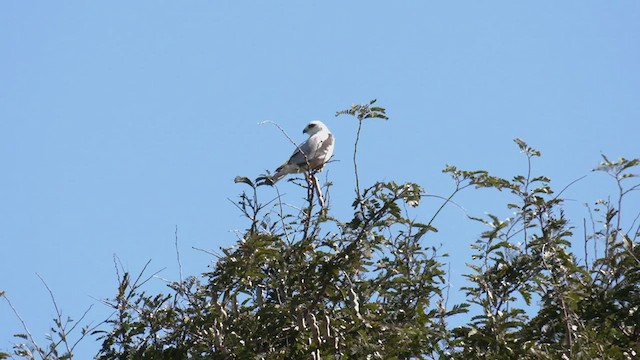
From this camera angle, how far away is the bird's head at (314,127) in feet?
44.0

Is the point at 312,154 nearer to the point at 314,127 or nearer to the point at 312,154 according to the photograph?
the point at 312,154

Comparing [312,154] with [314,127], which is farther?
[314,127]

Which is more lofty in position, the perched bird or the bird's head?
the bird's head

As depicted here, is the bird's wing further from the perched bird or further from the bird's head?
the bird's head

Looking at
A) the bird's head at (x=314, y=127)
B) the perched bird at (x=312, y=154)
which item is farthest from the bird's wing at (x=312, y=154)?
the bird's head at (x=314, y=127)

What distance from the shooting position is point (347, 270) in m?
7.54

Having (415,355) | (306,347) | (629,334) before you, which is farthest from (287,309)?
(629,334)

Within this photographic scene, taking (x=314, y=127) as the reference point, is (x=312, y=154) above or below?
below

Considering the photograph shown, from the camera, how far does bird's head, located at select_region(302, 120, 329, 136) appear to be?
13419mm

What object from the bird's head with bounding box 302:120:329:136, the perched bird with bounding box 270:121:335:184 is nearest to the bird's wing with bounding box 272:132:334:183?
the perched bird with bounding box 270:121:335:184

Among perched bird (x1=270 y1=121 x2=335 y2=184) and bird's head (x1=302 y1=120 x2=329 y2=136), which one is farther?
bird's head (x1=302 y1=120 x2=329 y2=136)

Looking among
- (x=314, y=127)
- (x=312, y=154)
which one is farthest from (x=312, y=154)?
(x=314, y=127)

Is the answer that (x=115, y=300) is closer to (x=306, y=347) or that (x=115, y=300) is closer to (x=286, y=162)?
(x=306, y=347)

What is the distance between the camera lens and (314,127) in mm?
13750
